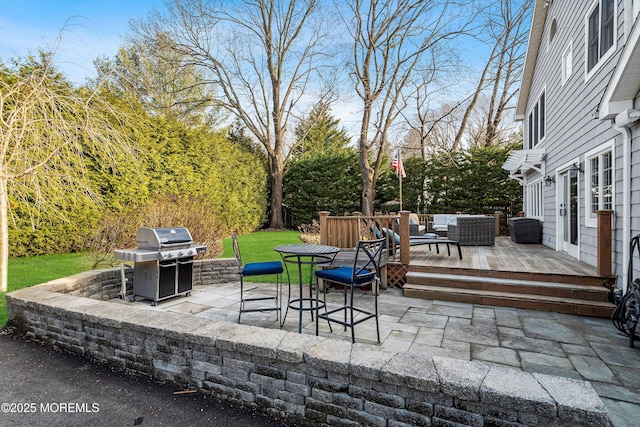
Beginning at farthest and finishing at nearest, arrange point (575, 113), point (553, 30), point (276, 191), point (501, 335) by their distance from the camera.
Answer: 1. point (276, 191)
2. point (553, 30)
3. point (575, 113)
4. point (501, 335)

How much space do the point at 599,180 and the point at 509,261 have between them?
171 centimetres

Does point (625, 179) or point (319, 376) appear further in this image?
point (625, 179)

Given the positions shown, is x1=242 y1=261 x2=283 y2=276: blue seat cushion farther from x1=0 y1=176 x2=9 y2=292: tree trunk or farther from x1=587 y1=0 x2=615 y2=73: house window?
x1=587 y1=0 x2=615 y2=73: house window

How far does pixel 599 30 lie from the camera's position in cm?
482

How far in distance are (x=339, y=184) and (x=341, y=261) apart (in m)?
9.32

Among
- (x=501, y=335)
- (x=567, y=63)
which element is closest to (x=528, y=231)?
(x=567, y=63)

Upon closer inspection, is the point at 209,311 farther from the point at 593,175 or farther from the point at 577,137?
the point at 577,137

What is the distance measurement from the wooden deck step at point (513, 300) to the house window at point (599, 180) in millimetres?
1407

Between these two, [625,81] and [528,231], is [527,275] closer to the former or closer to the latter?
[625,81]

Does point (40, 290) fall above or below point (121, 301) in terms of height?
above

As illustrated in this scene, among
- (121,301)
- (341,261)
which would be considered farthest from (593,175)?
(121,301)

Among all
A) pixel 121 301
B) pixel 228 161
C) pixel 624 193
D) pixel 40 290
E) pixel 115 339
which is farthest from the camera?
pixel 228 161

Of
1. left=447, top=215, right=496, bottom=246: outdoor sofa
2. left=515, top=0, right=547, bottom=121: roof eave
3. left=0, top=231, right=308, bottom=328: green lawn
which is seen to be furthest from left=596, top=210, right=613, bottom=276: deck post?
left=515, top=0, right=547, bottom=121: roof eave

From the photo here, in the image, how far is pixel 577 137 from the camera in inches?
222
